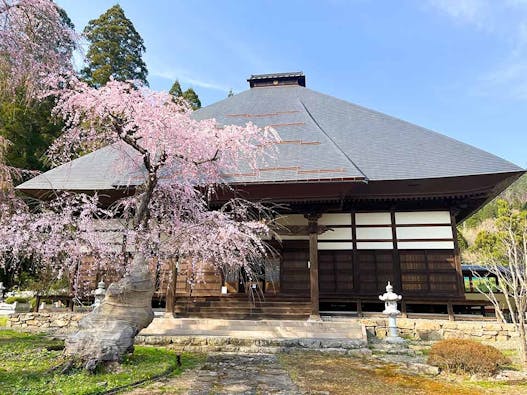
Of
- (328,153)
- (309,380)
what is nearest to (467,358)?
(309,380)

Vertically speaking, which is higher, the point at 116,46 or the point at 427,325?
the point at 116,46

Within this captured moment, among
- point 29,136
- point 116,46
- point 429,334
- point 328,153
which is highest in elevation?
point 116,46

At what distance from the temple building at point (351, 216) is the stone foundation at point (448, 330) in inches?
30.6

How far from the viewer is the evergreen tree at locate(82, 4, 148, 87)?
83.4 ft

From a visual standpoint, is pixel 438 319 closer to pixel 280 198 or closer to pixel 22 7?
pixel 280 198

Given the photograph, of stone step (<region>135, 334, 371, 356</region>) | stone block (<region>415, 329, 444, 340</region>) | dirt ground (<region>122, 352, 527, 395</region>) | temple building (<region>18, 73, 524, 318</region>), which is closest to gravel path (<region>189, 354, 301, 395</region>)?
dirt ground (<region>122, 352, 527, 395</region>)

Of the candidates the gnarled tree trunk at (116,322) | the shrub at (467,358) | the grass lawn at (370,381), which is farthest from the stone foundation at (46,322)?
the shrub at (467,358)

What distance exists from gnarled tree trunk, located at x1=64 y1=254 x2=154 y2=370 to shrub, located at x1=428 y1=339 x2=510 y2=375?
512 cm

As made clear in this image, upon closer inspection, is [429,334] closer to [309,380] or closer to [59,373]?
[309,380]

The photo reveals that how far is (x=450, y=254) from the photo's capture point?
10.8 m

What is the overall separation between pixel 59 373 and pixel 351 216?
880 cm

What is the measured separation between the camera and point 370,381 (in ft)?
18.1

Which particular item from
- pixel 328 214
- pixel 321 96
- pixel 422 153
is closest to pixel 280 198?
pixel 328 214

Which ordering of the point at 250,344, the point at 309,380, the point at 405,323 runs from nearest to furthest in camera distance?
the point at 309,380 → the point at 250,344 → the point at 405,323
